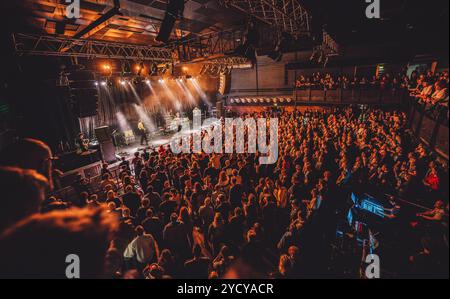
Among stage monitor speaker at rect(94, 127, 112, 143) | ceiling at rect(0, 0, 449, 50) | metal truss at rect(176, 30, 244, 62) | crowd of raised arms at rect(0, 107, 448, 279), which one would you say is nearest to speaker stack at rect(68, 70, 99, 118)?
ceiling at rect(0, 0, 449, 50)

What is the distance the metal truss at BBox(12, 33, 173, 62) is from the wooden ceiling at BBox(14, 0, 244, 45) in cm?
54

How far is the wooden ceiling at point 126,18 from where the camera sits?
6.42 metres

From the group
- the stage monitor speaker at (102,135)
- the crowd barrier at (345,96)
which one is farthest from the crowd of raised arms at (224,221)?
the crowd barrier at (345,96)

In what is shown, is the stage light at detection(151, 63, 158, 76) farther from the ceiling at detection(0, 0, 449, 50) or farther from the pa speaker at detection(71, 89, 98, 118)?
the pa speaker at detection(71, 89, 98, 118)

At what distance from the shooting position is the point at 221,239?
3.86 metres

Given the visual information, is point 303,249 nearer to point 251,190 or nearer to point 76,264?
point 251,190

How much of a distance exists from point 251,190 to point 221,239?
7.63 feet

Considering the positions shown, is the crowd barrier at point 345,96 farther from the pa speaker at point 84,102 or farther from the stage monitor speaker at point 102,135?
the pa speaker at point 84,102

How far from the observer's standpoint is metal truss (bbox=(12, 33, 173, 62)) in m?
6.30

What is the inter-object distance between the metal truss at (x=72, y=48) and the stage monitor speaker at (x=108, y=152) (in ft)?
14.0

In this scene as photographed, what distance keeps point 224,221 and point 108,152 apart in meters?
9.31

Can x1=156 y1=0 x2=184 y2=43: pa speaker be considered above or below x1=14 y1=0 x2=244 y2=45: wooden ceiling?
below

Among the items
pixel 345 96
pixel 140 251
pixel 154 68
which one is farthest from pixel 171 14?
pixel 345 96
